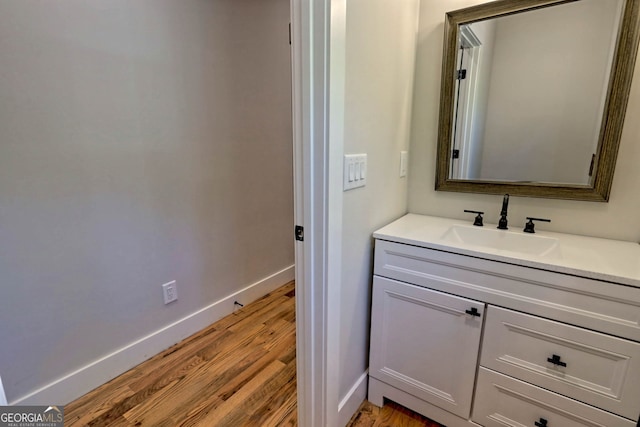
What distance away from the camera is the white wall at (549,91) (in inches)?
47.6

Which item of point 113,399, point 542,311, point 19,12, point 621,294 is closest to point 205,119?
point 19,12

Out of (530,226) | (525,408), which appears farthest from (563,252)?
(525,408)

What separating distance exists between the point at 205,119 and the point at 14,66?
83cm

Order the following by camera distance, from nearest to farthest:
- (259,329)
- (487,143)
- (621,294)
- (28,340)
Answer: (621,294), (28,340), (487,143), (259,329)

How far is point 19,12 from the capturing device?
1.15 meters

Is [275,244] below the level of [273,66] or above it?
below

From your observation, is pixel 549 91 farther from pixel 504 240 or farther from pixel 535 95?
pixel 504 240

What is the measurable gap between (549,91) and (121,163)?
6.49 ft

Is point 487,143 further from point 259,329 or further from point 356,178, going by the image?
point 259,329

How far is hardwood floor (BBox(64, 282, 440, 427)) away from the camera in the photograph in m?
1.37

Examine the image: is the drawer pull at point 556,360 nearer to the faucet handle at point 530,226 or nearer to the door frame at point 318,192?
the faucet handle at point 530,226

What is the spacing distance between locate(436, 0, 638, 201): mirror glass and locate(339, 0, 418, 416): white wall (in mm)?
238

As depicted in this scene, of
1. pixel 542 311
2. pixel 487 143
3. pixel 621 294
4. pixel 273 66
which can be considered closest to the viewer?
pixel 621 294

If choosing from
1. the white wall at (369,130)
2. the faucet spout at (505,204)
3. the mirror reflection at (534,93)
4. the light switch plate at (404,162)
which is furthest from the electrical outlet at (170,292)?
the faucet spout at (505,204)
